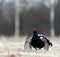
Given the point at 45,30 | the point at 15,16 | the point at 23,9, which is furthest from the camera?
the point at 23,9

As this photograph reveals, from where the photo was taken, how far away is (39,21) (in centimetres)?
4419

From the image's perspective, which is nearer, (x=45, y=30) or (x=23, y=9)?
(x=45, y=30)

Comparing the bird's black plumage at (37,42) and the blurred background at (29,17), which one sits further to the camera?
the blurred background at (29,17)

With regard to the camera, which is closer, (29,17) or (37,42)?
(37,42)

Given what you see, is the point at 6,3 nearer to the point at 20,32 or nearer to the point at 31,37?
the point at 20,32

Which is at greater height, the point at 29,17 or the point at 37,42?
the point at 37,42

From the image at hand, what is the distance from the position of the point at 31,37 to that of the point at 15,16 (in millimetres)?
30959

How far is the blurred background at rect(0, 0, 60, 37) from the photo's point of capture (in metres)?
42.7

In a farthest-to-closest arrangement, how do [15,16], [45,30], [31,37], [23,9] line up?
[23,9], [15,16], [45,30], [31,37]

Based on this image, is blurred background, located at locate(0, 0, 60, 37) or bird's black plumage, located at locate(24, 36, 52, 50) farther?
blurred background, located at locate(0, 0, 60, 37)

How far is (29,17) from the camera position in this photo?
4438cm

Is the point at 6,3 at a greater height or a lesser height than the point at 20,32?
greater

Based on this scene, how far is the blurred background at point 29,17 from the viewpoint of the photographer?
42.7 m

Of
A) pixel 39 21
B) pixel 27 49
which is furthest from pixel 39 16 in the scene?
pixel 27 49
